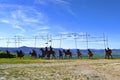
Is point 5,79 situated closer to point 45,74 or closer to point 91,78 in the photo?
point 45,74

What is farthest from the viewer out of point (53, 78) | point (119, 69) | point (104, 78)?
point (119, 69)

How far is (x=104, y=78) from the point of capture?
2538 cm

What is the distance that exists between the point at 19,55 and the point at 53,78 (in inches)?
1511

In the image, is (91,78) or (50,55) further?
(50,55)

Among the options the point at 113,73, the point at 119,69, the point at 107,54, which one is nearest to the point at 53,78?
the point at 113,73

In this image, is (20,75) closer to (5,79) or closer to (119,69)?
(5,79)

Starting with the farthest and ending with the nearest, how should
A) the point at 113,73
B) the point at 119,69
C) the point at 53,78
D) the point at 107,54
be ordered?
the point at 107,54 → the point at 119,69 → the point at 113,73 → the point at 53,78

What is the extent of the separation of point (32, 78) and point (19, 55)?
38.8 m

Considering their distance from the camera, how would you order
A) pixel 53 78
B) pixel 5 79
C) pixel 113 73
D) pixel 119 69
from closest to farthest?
pixel 5 79 < pixel 53 78 < pixel 113 73 < pixel 119 69

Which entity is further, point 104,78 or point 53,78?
point 104,78

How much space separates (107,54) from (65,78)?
35618 millimetres

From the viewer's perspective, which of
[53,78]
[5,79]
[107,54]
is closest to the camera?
[5,79]

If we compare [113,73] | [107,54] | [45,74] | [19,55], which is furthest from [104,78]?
[19,55]

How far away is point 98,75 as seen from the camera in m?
26.6
